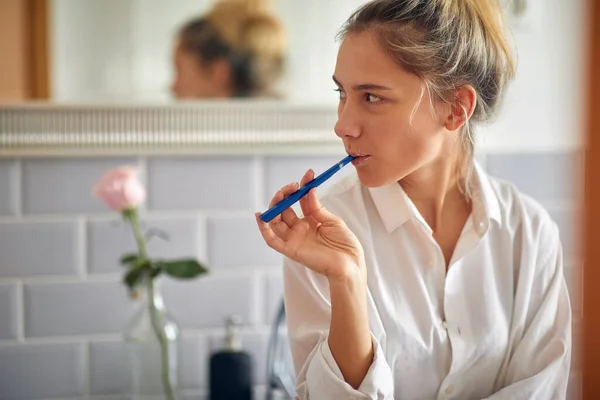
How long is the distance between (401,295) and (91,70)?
0.65m

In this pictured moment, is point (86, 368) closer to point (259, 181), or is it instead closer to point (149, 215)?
point (149, 215)

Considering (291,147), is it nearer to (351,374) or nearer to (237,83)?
(237,83)

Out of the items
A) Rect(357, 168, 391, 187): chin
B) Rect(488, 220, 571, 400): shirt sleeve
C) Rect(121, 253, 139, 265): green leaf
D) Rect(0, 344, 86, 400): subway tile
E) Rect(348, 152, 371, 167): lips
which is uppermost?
Rect(348, 152, 371, 167): lips

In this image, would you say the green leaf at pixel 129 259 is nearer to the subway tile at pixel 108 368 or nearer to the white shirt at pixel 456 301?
the subway tile at pixel 108 368

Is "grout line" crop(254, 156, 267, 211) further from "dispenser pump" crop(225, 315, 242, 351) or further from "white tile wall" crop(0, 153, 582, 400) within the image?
"dispenser pump" crop(225, 315, 242, 351)

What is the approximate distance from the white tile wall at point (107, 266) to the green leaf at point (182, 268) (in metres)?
0.14

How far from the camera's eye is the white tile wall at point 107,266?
4.20 feet

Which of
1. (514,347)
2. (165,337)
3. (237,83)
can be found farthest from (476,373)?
(237,83)

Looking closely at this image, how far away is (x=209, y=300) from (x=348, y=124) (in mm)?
600

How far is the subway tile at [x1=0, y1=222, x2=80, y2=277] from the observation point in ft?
4.17

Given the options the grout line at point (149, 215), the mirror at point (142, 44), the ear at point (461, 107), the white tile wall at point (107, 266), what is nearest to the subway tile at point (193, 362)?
the white tile wall at point (107, 266)

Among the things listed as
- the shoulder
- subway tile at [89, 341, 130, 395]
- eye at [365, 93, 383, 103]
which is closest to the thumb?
eye at [365, 93, 383, 103]

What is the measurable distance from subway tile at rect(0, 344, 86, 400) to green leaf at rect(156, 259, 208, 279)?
10.1 inches

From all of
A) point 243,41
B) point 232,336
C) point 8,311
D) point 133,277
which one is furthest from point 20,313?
point 243,41
